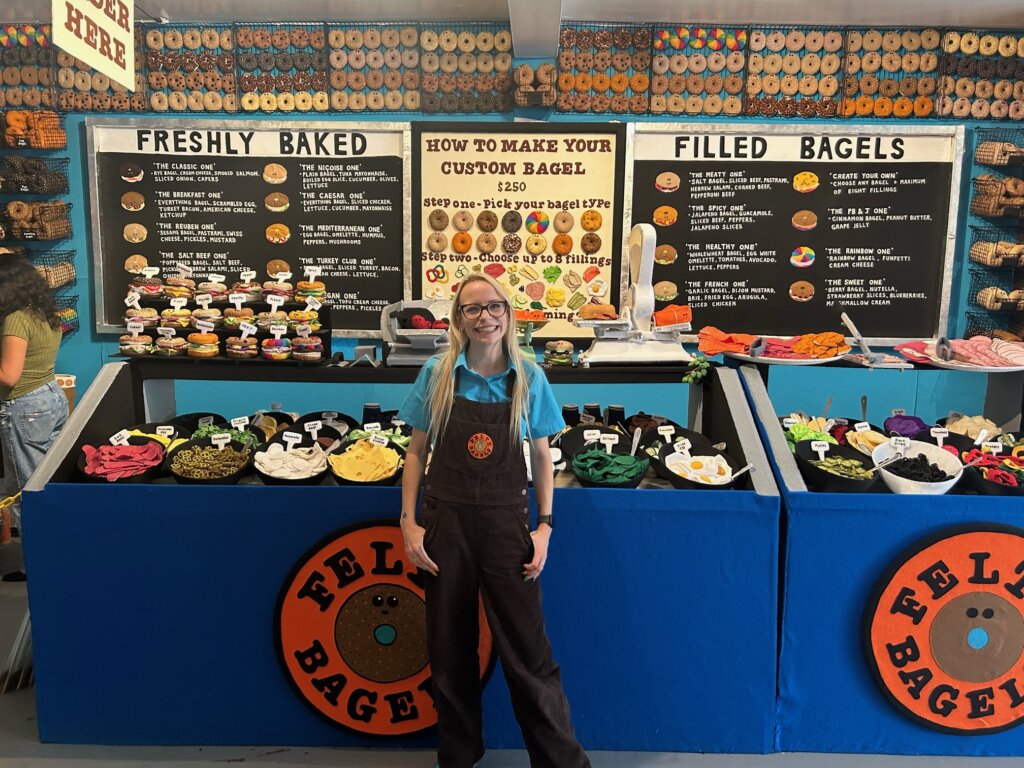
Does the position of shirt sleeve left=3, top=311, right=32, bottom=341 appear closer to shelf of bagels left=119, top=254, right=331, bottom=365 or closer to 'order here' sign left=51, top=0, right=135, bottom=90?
shelf of bagels left=119, top=254, right=331, bottom=365

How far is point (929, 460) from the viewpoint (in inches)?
111

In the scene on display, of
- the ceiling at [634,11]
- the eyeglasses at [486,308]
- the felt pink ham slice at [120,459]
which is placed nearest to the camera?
the eyeglasses at [486,308]

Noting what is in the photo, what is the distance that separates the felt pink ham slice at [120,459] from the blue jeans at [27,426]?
1166 millimetres

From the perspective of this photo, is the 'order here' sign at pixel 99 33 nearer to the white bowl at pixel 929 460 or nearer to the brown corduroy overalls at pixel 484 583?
the brown corduroy overalls at pixel 484 583

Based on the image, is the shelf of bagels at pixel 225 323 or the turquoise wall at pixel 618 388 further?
the turquoise wall at pixel 618 388

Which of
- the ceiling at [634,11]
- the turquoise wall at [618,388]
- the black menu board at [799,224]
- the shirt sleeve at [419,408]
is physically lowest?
the turquoise wall at [618,388]

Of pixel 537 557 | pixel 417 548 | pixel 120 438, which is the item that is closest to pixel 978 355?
pixel 537 557

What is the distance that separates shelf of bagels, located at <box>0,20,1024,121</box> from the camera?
5141 mm

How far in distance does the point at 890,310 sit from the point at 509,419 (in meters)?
4.14

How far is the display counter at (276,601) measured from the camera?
8.37ft

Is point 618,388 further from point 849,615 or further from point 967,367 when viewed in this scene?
point 849,615

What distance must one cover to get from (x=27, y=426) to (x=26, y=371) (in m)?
0.26

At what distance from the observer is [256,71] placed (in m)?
5.27

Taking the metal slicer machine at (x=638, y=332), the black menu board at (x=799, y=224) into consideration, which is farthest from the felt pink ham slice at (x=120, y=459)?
the black menu board at (x=799, y=224)
